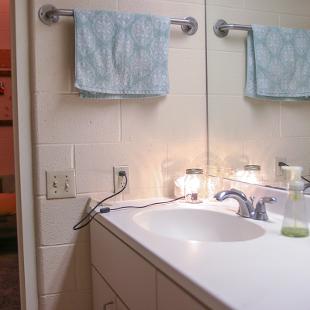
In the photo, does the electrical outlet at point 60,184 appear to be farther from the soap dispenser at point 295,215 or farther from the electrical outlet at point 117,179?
the soap dispenser at point 295,215

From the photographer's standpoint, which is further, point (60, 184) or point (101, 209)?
point (60, 184)

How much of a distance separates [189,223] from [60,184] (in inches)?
19.9

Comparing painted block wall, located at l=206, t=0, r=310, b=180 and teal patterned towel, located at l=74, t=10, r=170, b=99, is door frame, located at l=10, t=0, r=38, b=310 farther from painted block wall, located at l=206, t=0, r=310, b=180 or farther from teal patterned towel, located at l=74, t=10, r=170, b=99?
painted block wall, located at l=206, t=0, r=310, b=180

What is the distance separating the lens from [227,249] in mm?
852

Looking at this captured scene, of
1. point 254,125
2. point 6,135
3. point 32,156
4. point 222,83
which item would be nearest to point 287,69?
point 254,125

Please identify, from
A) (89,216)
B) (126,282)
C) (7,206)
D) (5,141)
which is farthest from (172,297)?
(5,141)

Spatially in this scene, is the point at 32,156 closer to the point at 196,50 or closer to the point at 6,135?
the point at 196,50

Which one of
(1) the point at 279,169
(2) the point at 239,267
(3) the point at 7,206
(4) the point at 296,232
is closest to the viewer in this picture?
(2) the point at 239,267

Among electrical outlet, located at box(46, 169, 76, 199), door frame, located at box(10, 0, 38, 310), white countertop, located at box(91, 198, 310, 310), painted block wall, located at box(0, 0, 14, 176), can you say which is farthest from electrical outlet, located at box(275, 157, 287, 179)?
painted block wall, located at box(0, 0, 14, 176)

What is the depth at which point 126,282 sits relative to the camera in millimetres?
1033

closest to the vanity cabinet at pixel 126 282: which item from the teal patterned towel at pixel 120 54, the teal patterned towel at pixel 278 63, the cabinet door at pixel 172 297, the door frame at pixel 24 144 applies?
the cabinet door at pixel 172 297

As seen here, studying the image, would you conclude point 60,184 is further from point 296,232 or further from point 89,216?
point 296,232

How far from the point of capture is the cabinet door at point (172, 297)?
684 mm

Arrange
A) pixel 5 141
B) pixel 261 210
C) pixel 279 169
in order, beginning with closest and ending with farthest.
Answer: pixel 261 210, pixel 279 169, pixel 5 141
